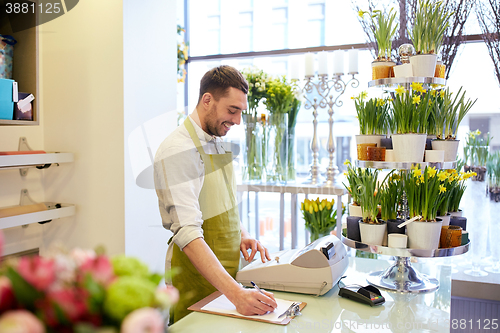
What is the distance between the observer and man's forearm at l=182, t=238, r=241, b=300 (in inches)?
53.4

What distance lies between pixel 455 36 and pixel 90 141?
2609mm

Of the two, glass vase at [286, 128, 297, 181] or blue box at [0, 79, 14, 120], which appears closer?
blue box at [0, 79, 14, 120]

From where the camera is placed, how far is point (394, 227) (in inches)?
63.9

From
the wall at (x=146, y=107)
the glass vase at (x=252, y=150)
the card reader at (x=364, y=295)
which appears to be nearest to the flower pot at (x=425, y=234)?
the card reader at (x=364, y=295)

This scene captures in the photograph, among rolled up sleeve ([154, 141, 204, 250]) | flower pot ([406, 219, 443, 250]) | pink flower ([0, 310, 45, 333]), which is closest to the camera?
pink flower ([0, 310, 45, 333])

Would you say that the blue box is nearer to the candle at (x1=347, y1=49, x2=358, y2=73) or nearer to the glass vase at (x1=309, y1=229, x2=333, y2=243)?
the glass vase at (x1=309, y1=229, x2=333, y2=243)

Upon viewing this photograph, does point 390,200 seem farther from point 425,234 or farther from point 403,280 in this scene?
point 403,280

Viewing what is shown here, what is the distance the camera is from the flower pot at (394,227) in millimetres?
1621

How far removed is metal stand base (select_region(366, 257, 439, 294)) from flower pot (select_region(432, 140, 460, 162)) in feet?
1.55

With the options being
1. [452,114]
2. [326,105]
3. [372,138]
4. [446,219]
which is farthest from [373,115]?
[326,105]

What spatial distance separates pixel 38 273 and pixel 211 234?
128 cm

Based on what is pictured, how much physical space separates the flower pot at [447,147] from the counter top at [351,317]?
21.5 inches

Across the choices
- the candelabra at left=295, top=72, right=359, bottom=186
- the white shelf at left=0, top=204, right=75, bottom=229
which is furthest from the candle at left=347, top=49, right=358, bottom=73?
the white shelf at left=0, top=204, right=75, bottom=229

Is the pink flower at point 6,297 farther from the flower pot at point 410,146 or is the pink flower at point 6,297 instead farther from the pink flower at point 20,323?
the flower pot at point 410,146
